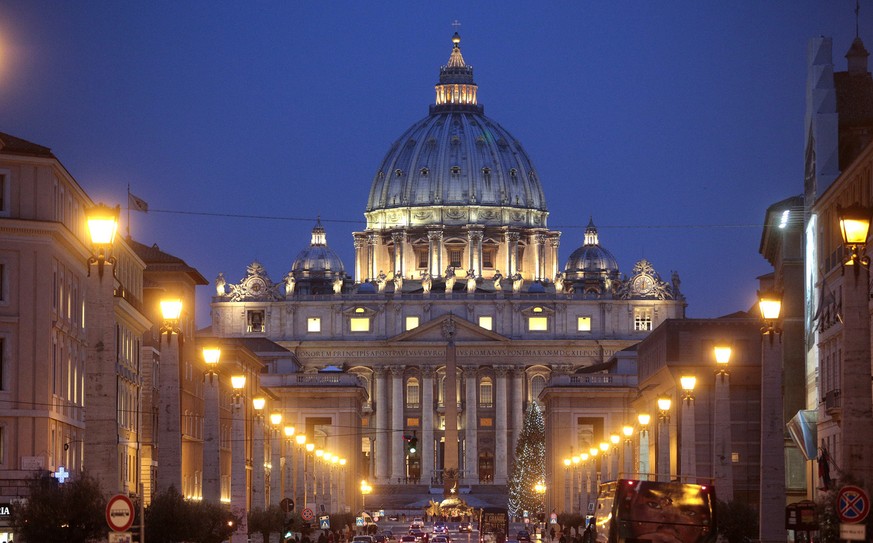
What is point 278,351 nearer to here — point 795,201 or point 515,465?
point 515,465

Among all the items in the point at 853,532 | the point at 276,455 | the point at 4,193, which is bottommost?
the point at 853,532

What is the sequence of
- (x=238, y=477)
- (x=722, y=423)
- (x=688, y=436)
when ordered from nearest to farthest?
(x=722, y=423)
(x=688, y=436)
(x=238, y=477)

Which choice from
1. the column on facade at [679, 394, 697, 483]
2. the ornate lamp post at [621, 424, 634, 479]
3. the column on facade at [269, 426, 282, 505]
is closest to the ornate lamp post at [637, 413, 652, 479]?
the ornate lamp post at [621, 424, 634, 479]

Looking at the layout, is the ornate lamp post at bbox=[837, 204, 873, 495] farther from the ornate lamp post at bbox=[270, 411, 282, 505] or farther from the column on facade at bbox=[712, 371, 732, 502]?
the ornate lamp post at bbox=[270, 411, 282, 505]

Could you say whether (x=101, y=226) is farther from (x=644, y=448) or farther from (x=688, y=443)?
(x=644, y=448)

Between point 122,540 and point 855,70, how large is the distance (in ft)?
143

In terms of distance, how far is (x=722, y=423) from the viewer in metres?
47.5

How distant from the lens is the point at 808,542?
126ft

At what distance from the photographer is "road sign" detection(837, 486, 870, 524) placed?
28.6 meters

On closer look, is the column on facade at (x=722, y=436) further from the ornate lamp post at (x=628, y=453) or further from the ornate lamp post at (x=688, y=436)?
the ornate lamp post at (x=628, y=453)

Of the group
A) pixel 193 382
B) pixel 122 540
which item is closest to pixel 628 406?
pixel 193 382

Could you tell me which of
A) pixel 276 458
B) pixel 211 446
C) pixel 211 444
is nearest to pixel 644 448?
pixel 276 458

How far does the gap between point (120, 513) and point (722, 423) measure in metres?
18.9

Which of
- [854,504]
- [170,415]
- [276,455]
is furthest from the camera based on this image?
[276,455]
